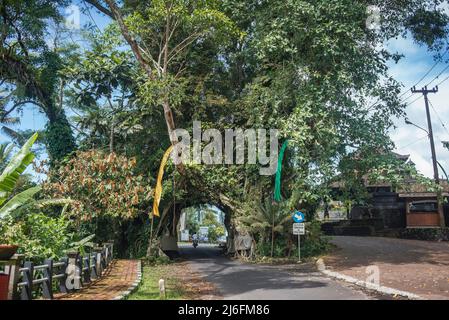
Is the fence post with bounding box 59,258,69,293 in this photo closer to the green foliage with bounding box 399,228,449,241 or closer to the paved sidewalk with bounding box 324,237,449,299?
the paved sidewalk with bounding box 324,237,449,299

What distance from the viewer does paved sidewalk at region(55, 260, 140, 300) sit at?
8547 millimetres

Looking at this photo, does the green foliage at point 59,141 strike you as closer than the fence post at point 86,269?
No

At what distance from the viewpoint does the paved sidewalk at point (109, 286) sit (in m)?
8.55

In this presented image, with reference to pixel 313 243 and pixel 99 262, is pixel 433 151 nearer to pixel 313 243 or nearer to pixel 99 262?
pixel 313 243

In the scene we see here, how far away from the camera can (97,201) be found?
16594 mm

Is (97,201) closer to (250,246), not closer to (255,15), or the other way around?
(250,246)

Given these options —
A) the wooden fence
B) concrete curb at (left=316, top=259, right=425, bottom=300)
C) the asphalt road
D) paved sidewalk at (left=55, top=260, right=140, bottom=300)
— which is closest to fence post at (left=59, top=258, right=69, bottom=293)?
the wooden fence

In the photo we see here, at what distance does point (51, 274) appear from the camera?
27.5 ft

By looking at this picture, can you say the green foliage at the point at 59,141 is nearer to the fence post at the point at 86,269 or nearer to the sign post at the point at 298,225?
the fence post at the point at 86,269

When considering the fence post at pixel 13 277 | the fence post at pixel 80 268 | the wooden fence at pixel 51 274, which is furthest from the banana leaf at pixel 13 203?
the fence post at pixel 13 277

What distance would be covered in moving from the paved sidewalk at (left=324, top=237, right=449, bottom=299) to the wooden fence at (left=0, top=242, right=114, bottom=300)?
7.58 meters

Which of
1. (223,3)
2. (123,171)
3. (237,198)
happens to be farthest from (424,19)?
(123,171)

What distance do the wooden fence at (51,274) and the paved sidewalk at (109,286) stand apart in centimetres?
25
